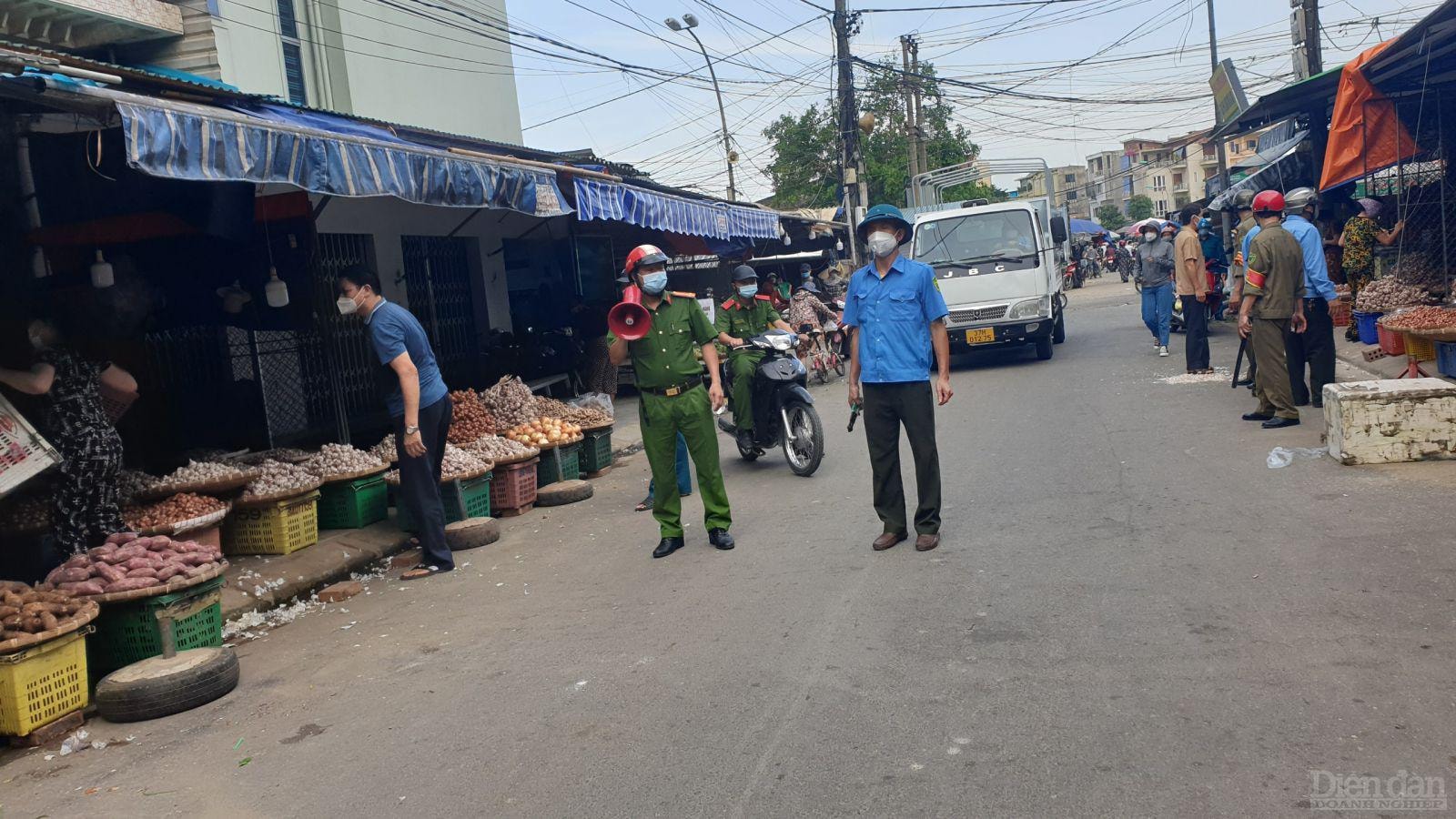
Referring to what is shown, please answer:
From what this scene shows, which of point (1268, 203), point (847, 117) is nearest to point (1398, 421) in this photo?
point (1268, 203)

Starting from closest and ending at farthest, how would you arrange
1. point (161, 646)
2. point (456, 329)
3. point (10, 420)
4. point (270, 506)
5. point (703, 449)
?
point (161, 646)
point (10, 420)
point (703, 449)
point (270, 506)
point (456, 329)

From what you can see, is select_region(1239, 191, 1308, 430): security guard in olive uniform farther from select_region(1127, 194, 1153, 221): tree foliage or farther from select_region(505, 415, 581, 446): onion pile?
select_region(1127, 194, 1153, 221): tree foliage

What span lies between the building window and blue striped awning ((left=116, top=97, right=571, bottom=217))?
7.34 m

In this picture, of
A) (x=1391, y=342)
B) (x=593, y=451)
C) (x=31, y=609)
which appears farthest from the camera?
(x=1391, y=342)

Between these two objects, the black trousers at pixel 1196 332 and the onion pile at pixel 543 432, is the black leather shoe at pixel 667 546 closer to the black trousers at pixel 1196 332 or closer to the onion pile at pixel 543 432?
the onion pile at pixel 543 432

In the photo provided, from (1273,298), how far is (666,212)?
6.90m

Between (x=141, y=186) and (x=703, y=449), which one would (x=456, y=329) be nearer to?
(x=141, y=186)

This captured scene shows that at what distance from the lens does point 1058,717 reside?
385cm

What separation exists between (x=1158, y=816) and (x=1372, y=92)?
1078 centimetres

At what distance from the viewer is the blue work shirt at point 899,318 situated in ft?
21.4

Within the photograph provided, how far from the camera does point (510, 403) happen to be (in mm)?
11172

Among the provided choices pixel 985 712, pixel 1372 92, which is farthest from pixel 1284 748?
pixel 1372 92

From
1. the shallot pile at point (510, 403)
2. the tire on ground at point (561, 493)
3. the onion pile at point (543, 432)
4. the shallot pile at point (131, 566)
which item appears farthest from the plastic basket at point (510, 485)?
the shallot pile at point (131, 566)

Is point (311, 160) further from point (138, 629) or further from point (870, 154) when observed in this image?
point (870, 154)
